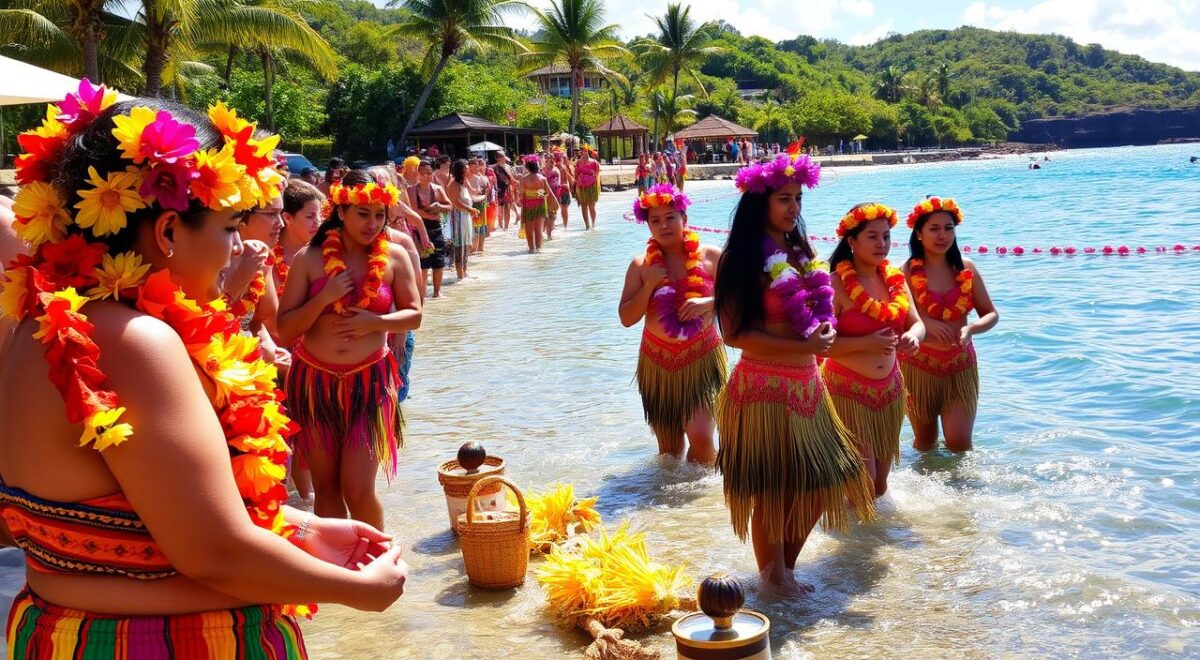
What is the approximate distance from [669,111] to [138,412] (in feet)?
196

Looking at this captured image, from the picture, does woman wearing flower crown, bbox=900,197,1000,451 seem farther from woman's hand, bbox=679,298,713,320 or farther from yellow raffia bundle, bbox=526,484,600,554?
yellow raffia bundle, bbox=526,484,600,554

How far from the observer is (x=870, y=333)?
5.30 meters

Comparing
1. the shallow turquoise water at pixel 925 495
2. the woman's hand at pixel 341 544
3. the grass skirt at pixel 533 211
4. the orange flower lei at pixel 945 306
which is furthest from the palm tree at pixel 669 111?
the woman's hand at pixel 341 544

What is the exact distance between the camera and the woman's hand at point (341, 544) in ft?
7.00

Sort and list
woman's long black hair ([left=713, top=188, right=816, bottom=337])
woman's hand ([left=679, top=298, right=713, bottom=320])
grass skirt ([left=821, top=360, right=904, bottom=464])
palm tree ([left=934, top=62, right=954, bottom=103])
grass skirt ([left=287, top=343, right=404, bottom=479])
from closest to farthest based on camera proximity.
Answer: woman's long black hair ([left=713, top=188, right=816, bottom=337]), grass skirt ([left=287, top=343, right=404, bottom=479]), grass skirt ([left=821, top=360, right=904, bottom=464]), woman's hand ([left=679, top=298, right=713, bottom=320]), palm tree ([left=934, top=62, right=954, bottom=103])

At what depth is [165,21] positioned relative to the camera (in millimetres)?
21359

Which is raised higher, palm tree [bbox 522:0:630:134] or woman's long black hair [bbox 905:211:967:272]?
palm tree [bbox 522:0:630:134]

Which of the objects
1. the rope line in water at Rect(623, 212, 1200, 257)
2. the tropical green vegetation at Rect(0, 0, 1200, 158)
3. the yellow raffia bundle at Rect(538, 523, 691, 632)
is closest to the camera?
the yellow raffia bundle at Rect(538, 523, 691, 632)

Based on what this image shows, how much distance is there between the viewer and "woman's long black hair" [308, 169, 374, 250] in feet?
16.4

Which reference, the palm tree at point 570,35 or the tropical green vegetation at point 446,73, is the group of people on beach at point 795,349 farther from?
the palm tree at point 570,35

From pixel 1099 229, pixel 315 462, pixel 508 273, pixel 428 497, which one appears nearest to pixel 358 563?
pixel 315 462

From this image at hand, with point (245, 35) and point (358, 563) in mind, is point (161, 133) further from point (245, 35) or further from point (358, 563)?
point (245, 35)

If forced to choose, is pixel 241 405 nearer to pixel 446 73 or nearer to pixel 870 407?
pixel 870 407

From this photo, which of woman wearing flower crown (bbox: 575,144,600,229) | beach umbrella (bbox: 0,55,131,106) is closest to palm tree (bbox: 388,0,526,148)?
woman wearing flower crown (bbox: 575,144,600,229)
